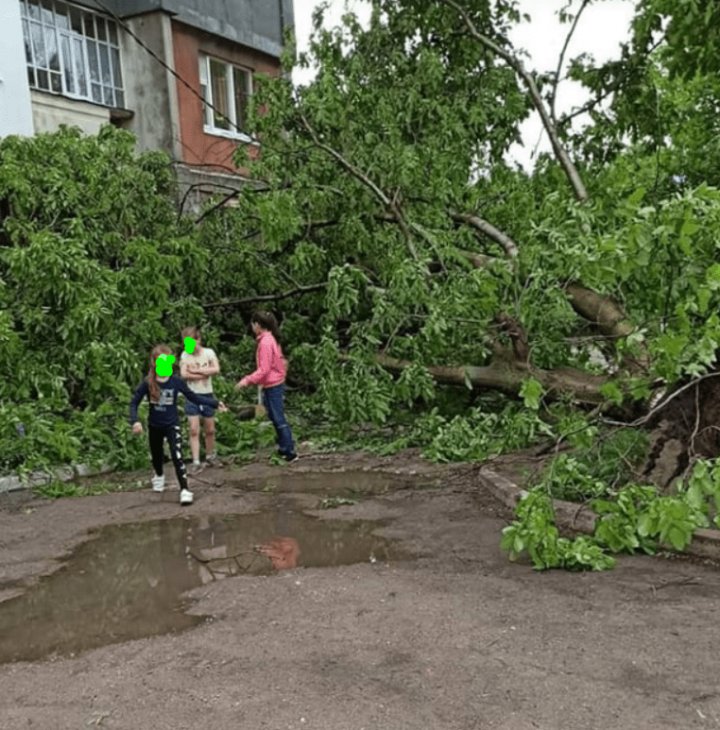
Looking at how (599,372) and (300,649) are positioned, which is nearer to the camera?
(300,649)

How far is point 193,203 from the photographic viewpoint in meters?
13.3

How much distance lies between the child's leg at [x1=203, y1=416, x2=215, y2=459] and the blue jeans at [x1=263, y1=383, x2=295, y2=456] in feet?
2.10

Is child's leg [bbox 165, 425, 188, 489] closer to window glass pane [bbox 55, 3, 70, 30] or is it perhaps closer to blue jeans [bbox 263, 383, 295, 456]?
blue jeans [bbox 263, 383, 295, 456]

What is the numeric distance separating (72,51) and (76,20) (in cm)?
62

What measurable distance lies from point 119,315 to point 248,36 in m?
11.3

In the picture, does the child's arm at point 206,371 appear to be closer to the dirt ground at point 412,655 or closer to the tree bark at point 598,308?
the dirt ground at point 412,655

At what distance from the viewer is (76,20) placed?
1642 cm

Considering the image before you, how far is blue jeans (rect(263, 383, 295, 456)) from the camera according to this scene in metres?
9.41

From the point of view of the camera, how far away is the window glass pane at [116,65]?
17.3 metres

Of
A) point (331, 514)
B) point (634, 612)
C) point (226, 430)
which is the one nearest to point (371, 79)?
point (226, 430)

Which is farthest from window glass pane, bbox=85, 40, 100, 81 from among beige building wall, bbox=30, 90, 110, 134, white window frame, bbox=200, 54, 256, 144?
white window frame, bbox=200, 54, 256, 144

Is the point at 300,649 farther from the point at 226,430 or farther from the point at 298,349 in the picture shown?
the point at 298,349

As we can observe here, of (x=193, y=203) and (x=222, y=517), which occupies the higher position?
(x=193, y=203)

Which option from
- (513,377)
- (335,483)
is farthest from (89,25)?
(335,483)
